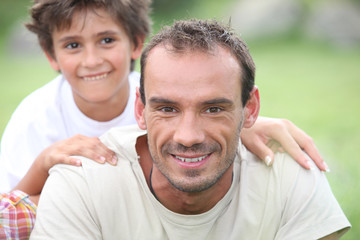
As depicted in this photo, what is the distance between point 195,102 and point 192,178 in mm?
402

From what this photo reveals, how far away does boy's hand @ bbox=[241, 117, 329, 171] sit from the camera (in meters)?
2.85

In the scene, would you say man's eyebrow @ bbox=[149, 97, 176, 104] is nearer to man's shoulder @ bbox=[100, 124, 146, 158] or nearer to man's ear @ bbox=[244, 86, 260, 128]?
man's shoulder @ bbox=[100, 124, 146, 158]

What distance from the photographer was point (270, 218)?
8.89 ft

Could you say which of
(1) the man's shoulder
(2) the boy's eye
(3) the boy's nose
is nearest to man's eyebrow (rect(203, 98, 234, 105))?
(1) the man's shoulder

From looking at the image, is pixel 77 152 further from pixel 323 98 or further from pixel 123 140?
pixel 323 98

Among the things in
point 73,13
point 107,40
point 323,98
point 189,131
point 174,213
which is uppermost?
point 73,13

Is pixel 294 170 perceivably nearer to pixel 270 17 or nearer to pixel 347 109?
pixel 347 109

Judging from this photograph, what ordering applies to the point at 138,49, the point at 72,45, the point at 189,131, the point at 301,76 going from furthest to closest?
1. the point at 301,76
2. the point at 138,49
3. the point at 72,45
4. the point at 189,131

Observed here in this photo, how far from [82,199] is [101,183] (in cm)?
14

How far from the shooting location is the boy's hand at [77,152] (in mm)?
2822

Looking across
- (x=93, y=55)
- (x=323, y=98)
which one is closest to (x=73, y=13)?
(x=93, y=55)

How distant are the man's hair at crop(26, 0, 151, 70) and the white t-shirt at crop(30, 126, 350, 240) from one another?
5.14ft

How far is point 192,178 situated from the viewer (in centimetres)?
259

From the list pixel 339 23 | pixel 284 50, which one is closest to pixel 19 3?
pixel 284 50
